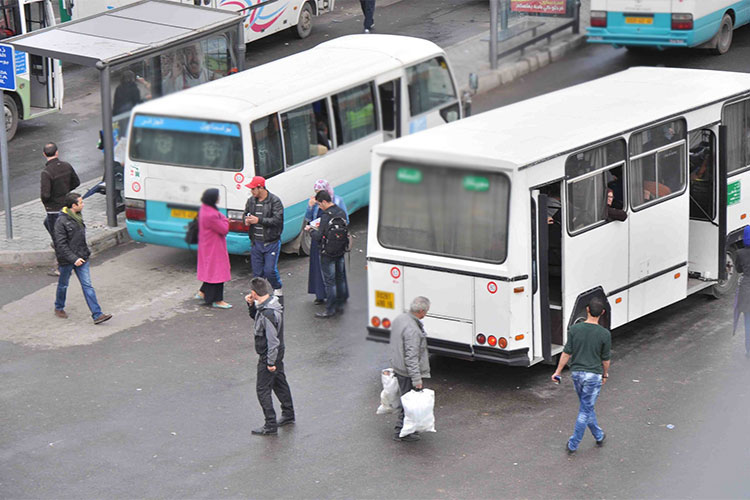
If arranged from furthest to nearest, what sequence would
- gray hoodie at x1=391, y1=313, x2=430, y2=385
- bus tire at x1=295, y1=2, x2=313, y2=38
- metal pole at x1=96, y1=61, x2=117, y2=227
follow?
bus tire at x1=295, y1=2, x2=313, y2=38 < metal pole at x1=96, y1=61, x2=117, y2=227 < gray hoodie at x1=391, y1=313, x2=430, y2=385

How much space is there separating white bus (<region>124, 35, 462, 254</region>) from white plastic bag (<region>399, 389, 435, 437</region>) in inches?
193

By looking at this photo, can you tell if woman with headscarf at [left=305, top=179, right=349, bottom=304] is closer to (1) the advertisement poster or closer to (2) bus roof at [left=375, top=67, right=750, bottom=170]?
(2) bus roof at [left=375, top=67, right=750, bottom=170]

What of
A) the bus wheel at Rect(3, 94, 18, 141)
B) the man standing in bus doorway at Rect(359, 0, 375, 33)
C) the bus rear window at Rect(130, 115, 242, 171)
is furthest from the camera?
the man standing in bus doorway at Rect(359, 0, 375, 33)

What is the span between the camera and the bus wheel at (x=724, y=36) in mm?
24219

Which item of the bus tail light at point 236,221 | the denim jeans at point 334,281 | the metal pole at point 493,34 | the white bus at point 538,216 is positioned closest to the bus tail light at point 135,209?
the bus tail light at point 236,221

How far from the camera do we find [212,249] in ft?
48.1

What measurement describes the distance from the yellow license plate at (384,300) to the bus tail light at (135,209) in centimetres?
440

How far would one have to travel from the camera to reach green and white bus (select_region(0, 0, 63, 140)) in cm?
2111

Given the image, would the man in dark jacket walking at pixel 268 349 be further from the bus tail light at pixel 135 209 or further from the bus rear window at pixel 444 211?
the bus tail light at pixel 135 209

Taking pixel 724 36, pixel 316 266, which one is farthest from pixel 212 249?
pixel 724 36

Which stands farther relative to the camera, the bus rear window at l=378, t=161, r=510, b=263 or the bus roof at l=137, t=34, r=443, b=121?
the bus roof at l=137, t=34, r=443, b=121

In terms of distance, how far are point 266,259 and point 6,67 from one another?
14.7 ft

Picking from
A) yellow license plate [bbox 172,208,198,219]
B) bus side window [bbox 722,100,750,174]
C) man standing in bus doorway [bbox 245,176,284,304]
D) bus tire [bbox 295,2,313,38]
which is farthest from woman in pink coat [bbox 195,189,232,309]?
bus tire [bbox 295,2,313,38]

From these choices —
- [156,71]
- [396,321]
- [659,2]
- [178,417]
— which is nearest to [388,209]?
[396,321]
